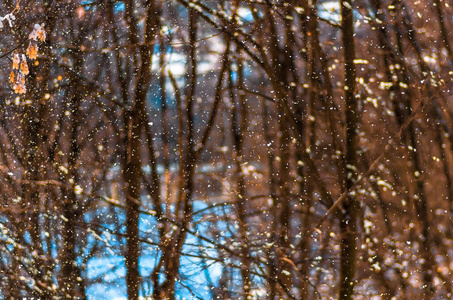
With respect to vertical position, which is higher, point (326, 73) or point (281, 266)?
point (326, 73)

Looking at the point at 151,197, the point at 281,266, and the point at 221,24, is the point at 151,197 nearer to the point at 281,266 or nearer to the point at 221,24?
the point at 281,266

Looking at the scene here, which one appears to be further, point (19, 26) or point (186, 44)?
point (19, 26)

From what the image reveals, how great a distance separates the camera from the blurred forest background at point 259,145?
2.13 metres

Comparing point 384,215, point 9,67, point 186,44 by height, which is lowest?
point 384,215

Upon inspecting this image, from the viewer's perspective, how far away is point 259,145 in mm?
2232

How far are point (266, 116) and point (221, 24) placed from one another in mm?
518

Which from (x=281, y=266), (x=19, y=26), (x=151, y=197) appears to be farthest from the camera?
(x=19, y=26)

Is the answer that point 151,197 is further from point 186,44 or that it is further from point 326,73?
point 326,73

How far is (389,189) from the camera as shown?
2266 mm

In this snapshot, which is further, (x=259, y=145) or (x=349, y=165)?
(x=259, y=145)

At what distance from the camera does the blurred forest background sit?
213 centimetres

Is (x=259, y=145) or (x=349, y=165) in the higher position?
(x=259, y=145)

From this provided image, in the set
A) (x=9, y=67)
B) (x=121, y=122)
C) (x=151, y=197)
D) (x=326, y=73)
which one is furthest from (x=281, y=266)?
(x=9, y=67)

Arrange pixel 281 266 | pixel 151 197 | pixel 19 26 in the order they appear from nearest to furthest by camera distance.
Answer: pixel 281 266
pixel 151 197
pixel 19 26
